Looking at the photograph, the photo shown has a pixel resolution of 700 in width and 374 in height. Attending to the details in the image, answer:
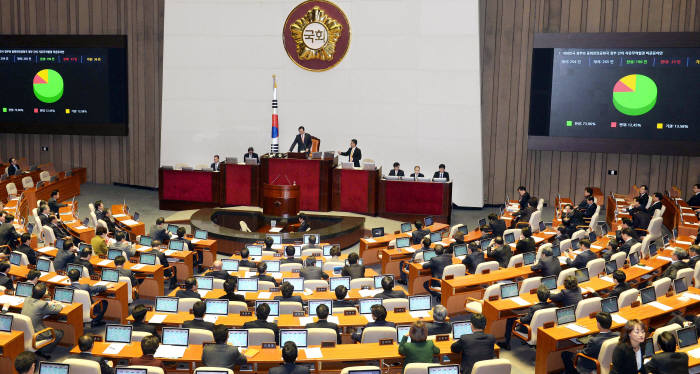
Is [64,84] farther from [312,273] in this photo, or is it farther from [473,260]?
[473,260]

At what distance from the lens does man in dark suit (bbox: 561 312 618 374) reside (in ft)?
23.9

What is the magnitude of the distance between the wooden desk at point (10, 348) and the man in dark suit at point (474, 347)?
16.7 ft

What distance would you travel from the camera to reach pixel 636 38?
1742cm

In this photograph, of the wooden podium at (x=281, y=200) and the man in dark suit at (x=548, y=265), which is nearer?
the man in dark suit at (x=548, y=265)

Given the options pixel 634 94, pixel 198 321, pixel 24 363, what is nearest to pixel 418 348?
pixel 198 321

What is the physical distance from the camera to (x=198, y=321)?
25.3ft

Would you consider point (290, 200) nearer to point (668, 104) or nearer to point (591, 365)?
point (591, 365)

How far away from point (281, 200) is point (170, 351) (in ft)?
26.8

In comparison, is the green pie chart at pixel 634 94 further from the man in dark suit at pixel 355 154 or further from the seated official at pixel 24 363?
the seated official at pixel 24 363

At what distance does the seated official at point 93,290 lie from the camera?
30.4ft

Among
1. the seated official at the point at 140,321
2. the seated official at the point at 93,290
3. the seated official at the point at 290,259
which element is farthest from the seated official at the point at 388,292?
the seated official at the point at 93,290

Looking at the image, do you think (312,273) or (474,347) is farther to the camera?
(312,273)

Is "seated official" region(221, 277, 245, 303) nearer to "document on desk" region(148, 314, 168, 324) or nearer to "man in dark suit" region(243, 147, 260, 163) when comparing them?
"document on desk" region(148, 314, 168, 324)

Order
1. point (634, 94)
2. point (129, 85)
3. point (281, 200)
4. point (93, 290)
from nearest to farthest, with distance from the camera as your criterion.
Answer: point (93, 290) → point (281, 200) → point (634, 94) → point (129, 85)
